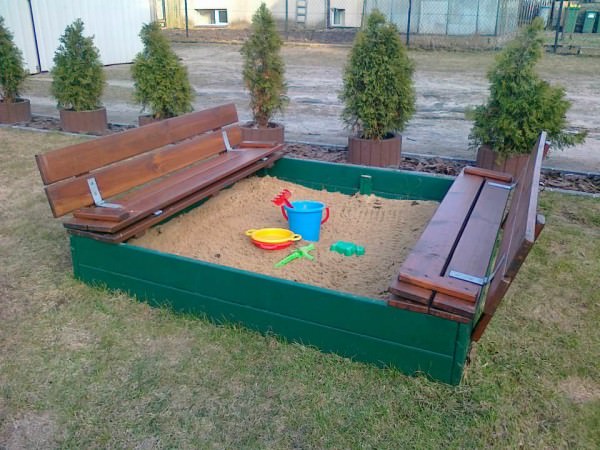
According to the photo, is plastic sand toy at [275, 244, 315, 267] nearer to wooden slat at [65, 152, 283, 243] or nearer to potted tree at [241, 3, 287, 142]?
wooden slat at [65, 152, 283, 243]

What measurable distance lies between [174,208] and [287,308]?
1379 mm

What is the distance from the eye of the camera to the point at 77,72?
7.64m

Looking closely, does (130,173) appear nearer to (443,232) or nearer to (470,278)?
(443,232)

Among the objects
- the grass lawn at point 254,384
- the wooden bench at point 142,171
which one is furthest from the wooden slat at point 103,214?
the grass lawn at point 254,384

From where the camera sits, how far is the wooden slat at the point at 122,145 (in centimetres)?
341

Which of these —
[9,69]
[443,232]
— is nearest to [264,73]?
[443,232]

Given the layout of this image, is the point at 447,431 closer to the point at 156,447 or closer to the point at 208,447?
the point at 208,447

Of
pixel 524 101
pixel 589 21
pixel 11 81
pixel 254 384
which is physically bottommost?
pixel 254 384

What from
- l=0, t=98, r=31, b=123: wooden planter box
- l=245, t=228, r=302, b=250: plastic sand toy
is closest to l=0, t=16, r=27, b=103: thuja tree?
l=0, t=98, r=31, b=123: wooden planter box

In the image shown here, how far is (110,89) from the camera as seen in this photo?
462 inches

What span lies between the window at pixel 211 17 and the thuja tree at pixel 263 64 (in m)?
22.7

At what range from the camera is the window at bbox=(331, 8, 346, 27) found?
24609 mm

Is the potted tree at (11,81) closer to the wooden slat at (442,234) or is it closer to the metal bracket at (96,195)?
the metal bracket at (96,195)

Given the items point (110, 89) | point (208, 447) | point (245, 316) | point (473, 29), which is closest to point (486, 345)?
point (245, 316)
